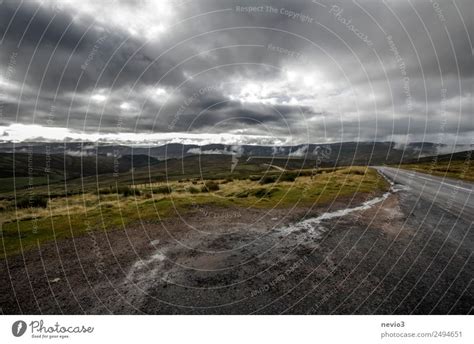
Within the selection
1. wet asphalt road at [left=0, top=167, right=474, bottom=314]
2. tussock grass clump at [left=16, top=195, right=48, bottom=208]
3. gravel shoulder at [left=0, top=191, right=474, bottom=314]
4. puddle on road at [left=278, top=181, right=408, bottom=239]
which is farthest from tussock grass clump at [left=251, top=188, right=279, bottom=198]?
tussock grass clump at [left=16, top=195, right=48, bottom=208]

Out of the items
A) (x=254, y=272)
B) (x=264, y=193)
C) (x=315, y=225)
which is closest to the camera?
(x=254, y=272)

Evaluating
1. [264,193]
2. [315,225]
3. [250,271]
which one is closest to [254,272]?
[250,271]

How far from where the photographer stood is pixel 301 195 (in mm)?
20406

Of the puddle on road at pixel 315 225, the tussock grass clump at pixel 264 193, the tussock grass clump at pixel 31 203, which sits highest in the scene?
the tussock grass clump at pixel 264 193

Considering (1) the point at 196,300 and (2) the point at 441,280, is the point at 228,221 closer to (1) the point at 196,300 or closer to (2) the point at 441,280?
(1) the point at 196,300

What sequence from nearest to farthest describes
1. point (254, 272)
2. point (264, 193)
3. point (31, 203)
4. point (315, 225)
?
point (254, 272) < point (315, 225) < point (31, 203) < point (264, 193)

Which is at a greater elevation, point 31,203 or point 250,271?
point 250,271

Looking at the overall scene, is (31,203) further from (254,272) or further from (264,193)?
(254,272)

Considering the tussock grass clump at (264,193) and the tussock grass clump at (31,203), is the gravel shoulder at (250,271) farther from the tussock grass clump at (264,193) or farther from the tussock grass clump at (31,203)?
the tussock grass clump at (31,203)

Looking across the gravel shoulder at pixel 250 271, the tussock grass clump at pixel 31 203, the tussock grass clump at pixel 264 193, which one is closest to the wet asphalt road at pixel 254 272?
the gravel shoulder at pixel 250 271

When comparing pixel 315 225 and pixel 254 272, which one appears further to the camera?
pixel 315 225
